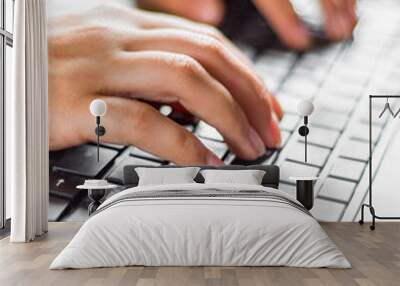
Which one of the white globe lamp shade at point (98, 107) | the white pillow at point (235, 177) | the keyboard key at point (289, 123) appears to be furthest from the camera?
the keyboard key at point (289, 123)

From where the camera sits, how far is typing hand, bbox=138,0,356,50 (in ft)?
26.2

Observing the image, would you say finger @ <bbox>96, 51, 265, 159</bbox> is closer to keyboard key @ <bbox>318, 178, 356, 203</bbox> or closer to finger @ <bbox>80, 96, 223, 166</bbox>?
finger @ <bbox>80, 96, 223, 166</bbox>

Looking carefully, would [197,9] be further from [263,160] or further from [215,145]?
[263,160]

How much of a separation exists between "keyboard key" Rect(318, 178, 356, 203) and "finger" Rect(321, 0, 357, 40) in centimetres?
185

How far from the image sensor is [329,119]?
800 centimetres

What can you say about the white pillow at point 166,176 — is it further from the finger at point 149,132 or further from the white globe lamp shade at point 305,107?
the white globe lamp shade at point 305,107

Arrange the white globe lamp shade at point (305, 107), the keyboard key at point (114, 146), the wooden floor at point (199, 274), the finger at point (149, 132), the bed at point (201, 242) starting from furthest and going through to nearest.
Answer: the keyboard key at point (114, 146), the finger at point (149, 132), the white globe lamp shade at point (305, 107), the bed at point (201, 242), the wooden floor at point (199, 274)

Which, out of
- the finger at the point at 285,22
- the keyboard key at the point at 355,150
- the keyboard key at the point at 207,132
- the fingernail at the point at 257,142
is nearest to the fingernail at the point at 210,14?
the finger at the point at 285,22

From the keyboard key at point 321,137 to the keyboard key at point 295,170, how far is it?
33cm

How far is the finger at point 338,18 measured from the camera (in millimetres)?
8047

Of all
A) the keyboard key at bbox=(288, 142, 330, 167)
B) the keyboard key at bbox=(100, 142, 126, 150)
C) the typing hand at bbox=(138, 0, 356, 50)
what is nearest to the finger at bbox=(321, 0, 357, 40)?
the typing hand at bbox=(138, 0, 356, 50)

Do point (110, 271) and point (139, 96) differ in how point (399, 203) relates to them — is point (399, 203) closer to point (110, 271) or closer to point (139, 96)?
point (139, 96)

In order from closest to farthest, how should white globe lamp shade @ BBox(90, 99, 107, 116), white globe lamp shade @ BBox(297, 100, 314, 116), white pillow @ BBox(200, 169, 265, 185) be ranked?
white pillow @ BBox(200, 169, 265, 185) < white globe lamp shade @ BBox(90, 99, 107, 116) < white globe lamp shade @ BBox(297, 100, 314, 116)

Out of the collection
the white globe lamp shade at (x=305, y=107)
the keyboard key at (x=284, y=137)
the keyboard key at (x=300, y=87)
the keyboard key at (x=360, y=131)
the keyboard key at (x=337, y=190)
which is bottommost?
the keyboard key at (x=337, y=190)
